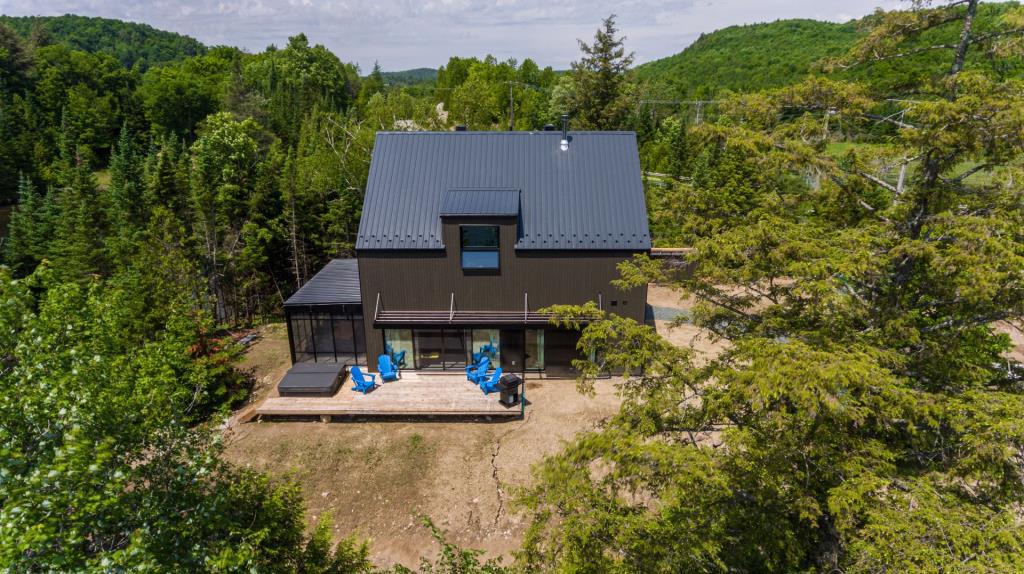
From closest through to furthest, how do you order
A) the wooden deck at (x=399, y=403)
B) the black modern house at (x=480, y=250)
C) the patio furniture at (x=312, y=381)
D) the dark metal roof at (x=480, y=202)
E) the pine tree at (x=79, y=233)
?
the wooden deck at (x=399, y=403) → the dark metal roof at (x=480, y=202) → the patio furniture at (x=312, y=381) → the black modern house at (x=480, y=250) → the pine tree at (x=79, y=233)

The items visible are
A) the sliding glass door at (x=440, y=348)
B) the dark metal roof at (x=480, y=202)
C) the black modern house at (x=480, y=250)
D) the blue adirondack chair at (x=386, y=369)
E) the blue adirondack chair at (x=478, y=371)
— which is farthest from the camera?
the sliding glass door at (x=440, y=348)

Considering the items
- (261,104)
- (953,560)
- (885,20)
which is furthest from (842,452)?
(261,104)

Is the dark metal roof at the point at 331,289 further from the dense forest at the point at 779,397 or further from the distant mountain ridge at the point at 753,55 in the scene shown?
the distant mountain ridge at the point at 753,55

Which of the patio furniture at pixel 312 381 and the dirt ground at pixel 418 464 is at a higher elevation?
the patio furniture at pixel 312 381

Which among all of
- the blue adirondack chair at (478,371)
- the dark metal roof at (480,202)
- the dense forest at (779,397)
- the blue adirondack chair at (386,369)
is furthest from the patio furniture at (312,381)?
the dense forest at (779,397)

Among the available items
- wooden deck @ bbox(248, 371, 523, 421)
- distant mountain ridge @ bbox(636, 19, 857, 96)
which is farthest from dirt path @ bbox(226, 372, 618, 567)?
distant mountain ridge @ bbox(636, 19, 857, 96)

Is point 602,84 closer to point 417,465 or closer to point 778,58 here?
point 417,465

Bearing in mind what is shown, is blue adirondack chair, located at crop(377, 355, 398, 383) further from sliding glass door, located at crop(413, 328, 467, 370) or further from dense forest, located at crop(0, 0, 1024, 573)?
dense forest, located at crop(0, 0, 1024, 573)

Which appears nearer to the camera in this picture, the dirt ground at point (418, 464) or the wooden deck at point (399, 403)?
the dirt ground at point (418, 464)
